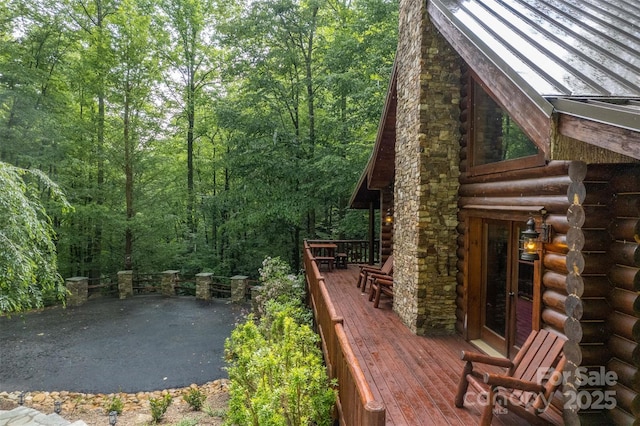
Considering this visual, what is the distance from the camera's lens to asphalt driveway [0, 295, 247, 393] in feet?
23.0

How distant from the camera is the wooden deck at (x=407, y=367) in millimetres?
3411

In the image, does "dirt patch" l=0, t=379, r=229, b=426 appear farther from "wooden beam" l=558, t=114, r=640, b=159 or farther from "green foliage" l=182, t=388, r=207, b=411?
"wooden beam" l=558, t=114, r=640, b=159

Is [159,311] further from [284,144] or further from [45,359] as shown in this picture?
[284,144]

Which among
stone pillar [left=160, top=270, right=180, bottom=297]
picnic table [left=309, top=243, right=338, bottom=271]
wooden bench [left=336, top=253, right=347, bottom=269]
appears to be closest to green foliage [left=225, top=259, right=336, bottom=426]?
picnic table [left=309, top=243, right=338, bottom=271]

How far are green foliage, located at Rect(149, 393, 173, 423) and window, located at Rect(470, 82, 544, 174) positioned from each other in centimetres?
647

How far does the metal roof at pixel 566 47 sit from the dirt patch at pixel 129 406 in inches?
251

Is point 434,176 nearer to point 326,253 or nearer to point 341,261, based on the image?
point 341,261

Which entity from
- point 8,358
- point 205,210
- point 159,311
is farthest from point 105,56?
point 8,358

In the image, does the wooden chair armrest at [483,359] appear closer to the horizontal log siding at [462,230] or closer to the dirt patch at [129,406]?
the horizontal log siding at [462,230]

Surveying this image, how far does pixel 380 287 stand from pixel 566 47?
204 inches

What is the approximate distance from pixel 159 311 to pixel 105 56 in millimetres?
10070

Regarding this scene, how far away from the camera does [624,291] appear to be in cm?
290

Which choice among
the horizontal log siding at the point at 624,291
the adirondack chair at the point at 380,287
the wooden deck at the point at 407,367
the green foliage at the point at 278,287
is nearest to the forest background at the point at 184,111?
the green foliage at the point at 278,287

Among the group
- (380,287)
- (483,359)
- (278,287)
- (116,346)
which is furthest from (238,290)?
(483,359)
